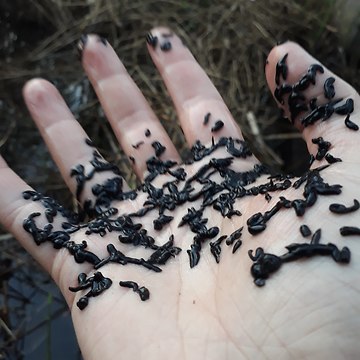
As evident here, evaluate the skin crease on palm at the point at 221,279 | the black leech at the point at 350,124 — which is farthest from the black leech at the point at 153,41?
the black leech at the point at 350,124

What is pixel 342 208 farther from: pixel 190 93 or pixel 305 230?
pixel 190 93

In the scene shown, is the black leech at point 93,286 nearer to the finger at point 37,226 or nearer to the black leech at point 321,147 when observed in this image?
the finger at point 37,226

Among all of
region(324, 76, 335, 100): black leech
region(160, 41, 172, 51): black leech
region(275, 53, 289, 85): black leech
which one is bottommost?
region(324, 76, 335, 100): black leech

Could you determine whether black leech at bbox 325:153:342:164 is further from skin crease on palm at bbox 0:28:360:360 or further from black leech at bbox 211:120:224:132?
black leech at bbox 211:120:224:132

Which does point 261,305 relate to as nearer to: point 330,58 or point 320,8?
point 330,58

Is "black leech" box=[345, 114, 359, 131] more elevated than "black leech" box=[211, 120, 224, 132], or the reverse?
"black leech" box=[211, 120, 224, 132]

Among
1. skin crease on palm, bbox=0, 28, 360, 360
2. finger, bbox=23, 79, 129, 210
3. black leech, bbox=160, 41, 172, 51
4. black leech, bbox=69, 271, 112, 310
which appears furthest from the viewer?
black leech, bbox=160, 41, 172, 51

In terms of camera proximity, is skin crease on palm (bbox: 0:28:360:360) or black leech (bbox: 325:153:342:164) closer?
skin crease on palm (bbox: 0:28:360:360)

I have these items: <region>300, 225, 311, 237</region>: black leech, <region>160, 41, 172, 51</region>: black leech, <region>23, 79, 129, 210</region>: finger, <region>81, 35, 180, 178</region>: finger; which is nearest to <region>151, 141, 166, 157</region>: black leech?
<region>81, 35, 180, 178</region>: finger
